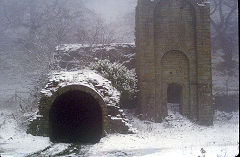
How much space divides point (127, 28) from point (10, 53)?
637 inches

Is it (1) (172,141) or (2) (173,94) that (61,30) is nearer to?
(2) (173,94)

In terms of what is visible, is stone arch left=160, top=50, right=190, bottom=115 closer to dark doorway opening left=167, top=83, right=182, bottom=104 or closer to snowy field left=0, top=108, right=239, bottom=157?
dark doorway opening left=167, top=83, right=182, bottom=104

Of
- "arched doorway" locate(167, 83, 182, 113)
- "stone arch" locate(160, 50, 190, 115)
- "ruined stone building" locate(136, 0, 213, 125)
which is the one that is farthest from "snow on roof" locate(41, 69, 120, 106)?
"arched doorway" locate(167, 83, 182, 113)

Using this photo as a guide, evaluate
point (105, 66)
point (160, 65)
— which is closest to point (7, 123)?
point (105, 66)

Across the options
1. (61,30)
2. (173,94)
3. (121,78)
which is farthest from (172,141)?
(61,30)

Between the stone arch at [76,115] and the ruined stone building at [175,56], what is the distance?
4147 mm

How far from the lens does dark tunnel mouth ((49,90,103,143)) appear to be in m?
12.0

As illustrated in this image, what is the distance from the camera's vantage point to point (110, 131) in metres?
11.7

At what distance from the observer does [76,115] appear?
13.2 m

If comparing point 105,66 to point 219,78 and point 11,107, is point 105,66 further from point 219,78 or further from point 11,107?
point 219,78

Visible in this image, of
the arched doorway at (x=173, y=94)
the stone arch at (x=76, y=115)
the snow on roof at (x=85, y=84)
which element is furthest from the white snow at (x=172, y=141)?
the arched doorway at (x=173, y=94)

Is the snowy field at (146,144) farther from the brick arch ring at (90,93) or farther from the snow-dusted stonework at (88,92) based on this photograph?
the brick arch ring at (90,93)

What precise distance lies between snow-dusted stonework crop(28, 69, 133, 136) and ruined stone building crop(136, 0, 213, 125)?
4118 mm

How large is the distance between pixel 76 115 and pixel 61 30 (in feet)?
70.4
